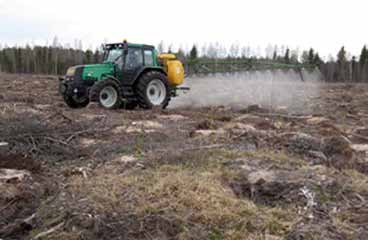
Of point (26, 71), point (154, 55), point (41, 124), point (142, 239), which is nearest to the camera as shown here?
point (142, 239)

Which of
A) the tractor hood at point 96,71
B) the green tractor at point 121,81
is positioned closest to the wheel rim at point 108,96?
the green tractor at point 121,81

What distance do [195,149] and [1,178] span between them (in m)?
2.66

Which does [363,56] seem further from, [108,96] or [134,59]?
[108,96]

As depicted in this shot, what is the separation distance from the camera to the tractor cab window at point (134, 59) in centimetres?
1245

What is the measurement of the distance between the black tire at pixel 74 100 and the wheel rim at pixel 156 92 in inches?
68.4

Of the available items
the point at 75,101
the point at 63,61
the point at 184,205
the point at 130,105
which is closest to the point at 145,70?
the point at 130,105

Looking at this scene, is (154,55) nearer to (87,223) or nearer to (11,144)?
(11,144)

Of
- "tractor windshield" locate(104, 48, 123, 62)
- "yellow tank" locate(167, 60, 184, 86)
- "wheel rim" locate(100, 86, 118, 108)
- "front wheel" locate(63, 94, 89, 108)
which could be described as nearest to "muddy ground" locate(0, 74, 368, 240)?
"wheel rim" locate(100, 86, 118, 108)

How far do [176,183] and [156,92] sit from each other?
8.41 meters

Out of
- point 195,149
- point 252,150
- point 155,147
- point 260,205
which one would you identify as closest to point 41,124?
point 155,147

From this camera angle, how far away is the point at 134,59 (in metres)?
12.5

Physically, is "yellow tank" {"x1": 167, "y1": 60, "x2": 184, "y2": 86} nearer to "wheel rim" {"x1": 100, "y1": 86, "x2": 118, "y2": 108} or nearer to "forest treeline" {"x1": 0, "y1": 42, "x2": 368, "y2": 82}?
"wheel rim" {"x1": 100, "y1": 86, "x2": 118, "y2": 108}

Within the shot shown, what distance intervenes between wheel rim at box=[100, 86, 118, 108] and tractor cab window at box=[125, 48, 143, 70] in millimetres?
769

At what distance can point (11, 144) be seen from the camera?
22.4ft
